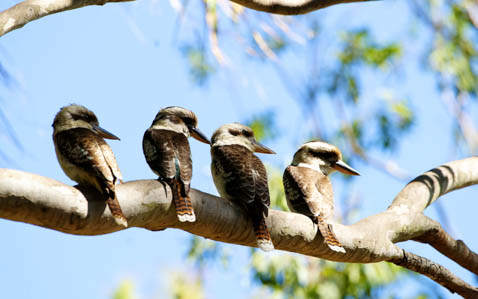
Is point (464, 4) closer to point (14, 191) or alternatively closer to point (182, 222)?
point (182, 222)

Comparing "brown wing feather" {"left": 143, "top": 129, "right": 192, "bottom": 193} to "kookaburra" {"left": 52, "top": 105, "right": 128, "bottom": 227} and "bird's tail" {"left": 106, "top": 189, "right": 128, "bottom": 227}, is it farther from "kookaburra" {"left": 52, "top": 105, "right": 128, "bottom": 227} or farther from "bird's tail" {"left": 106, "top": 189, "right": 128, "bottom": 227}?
"bird's tail" {"left": 106, "top": 189, "right": 128, "bottom": 227}

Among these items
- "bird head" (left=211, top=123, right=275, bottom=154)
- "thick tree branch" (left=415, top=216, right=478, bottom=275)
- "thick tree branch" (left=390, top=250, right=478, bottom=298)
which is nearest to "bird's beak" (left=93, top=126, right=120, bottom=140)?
"bird head" (left=211, top=123, right=275, bottom=154)

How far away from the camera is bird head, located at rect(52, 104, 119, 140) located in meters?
3.26

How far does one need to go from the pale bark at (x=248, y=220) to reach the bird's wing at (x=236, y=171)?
0.15 metres

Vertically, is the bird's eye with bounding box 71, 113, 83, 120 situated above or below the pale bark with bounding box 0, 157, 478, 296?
above

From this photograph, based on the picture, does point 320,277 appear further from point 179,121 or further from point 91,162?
point 91,162

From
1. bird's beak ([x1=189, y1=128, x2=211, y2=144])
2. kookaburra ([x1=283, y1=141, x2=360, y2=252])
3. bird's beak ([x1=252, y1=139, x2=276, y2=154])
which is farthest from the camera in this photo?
bird's beak ([x1=252, y1=139, x2=276, y2=154])

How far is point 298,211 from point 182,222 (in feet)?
3.27

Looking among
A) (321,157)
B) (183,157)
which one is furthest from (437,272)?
(183,157)

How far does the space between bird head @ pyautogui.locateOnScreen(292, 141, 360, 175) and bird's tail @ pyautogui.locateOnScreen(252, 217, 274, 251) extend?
1203 mm

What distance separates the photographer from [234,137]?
375 centimetres

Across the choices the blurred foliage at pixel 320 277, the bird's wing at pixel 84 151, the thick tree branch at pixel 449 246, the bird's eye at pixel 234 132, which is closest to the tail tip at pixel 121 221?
the bird's wing at pixel 84 151

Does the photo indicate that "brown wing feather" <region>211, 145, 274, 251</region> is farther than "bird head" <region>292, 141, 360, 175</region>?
No

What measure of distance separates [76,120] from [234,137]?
903mm
